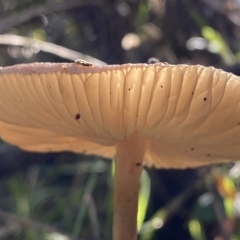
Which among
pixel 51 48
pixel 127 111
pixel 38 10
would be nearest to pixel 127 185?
pixel 127 111

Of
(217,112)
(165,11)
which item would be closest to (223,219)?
(217,112)

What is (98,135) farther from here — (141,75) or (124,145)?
(141,75)

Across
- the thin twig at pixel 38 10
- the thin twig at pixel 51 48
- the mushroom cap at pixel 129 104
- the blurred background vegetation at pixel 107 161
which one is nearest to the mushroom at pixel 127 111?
the mushroom cap at pixel 129 104

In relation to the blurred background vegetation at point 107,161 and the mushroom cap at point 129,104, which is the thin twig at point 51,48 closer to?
the blurred background vegetation at point 107,161

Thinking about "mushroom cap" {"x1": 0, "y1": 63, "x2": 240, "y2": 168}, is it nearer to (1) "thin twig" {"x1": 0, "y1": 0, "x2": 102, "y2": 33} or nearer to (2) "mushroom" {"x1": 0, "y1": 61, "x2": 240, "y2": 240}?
(2) "mushroom" {"x1": 0, "y1": 61, "x2": 240, "y2": 240}

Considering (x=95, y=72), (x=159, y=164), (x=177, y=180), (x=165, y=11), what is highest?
(x=165, y=11)

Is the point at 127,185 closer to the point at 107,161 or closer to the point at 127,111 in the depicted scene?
the point at 127,111

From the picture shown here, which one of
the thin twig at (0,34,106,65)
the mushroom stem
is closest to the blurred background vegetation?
the thin twig at (0,34,106,65)
